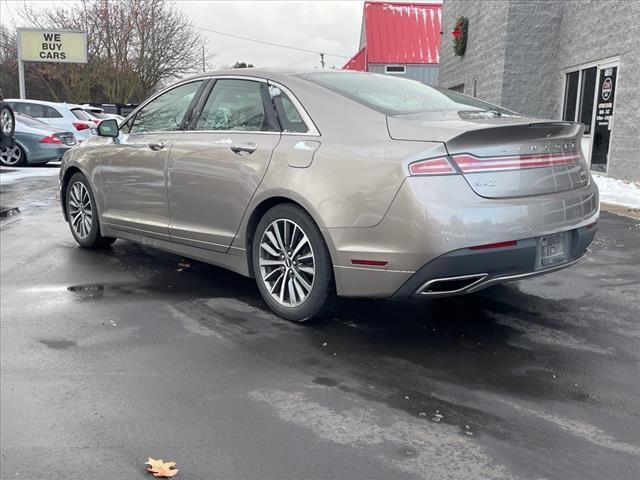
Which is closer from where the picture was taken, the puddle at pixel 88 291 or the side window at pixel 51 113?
the puddle at pixel 88 291

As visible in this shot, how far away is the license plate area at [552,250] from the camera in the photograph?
357cm

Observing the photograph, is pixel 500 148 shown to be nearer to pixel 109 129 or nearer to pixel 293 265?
pixel 293 265

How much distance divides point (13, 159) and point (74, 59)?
15.2m

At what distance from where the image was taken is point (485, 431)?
8.85 ft

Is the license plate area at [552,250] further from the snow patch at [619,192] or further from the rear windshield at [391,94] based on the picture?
the snow patch at [619,192]

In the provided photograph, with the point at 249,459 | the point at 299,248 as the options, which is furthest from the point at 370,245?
the point at 249,459

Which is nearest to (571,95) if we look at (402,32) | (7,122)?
(7,122)

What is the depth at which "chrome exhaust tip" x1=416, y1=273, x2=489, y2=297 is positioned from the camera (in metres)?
3.43

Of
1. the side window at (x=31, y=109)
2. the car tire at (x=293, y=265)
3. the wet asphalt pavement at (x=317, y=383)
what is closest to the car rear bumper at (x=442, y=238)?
the car tire at (x=293, y=265)

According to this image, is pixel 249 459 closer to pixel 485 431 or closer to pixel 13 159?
pixel 485 431

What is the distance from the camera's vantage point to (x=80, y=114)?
17375mm

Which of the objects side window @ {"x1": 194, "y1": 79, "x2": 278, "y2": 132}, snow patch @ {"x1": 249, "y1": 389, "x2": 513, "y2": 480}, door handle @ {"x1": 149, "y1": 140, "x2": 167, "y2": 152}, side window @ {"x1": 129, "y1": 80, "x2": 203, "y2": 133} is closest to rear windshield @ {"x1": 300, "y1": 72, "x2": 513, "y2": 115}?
side window @ {"x1": 194, "y1": 79, "x2": 278, "y2": 132}

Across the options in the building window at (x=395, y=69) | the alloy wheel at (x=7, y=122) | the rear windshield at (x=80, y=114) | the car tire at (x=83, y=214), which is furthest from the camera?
the building window at (x=395, y=69)

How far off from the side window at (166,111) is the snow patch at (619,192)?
686cm
